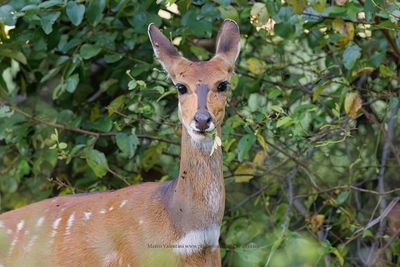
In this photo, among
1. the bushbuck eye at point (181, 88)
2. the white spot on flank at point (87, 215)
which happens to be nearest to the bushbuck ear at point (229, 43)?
the bushbuck eye at point (181, 88)

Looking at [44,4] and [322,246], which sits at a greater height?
[44,4]

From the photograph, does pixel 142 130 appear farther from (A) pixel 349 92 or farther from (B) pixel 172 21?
(A) pixel 349 92

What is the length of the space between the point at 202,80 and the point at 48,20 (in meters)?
1.25

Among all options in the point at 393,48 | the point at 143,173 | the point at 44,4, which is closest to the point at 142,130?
the point at 143,173

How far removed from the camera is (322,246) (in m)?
5.15

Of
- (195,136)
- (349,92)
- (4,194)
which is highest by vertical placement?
(195,136)

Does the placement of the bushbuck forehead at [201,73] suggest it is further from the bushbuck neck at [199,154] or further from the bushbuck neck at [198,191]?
the bushbuck neck at [198,191]

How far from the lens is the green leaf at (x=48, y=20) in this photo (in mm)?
5238

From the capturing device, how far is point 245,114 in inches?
211

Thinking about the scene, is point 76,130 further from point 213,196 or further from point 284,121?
point 213,196

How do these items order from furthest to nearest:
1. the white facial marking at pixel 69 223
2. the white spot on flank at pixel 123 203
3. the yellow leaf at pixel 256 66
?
the yellow leaf at pixel 256 66 → the white facial marking at pixel 69 223 → the white spot on flank at pixel 123 203

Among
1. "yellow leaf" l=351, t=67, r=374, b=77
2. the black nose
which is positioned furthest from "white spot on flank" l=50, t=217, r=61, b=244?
"yellow leaf" l=351, t=67, r=374, b=77

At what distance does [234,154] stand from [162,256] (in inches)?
51.6

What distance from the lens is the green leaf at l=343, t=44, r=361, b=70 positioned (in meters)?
5.12
